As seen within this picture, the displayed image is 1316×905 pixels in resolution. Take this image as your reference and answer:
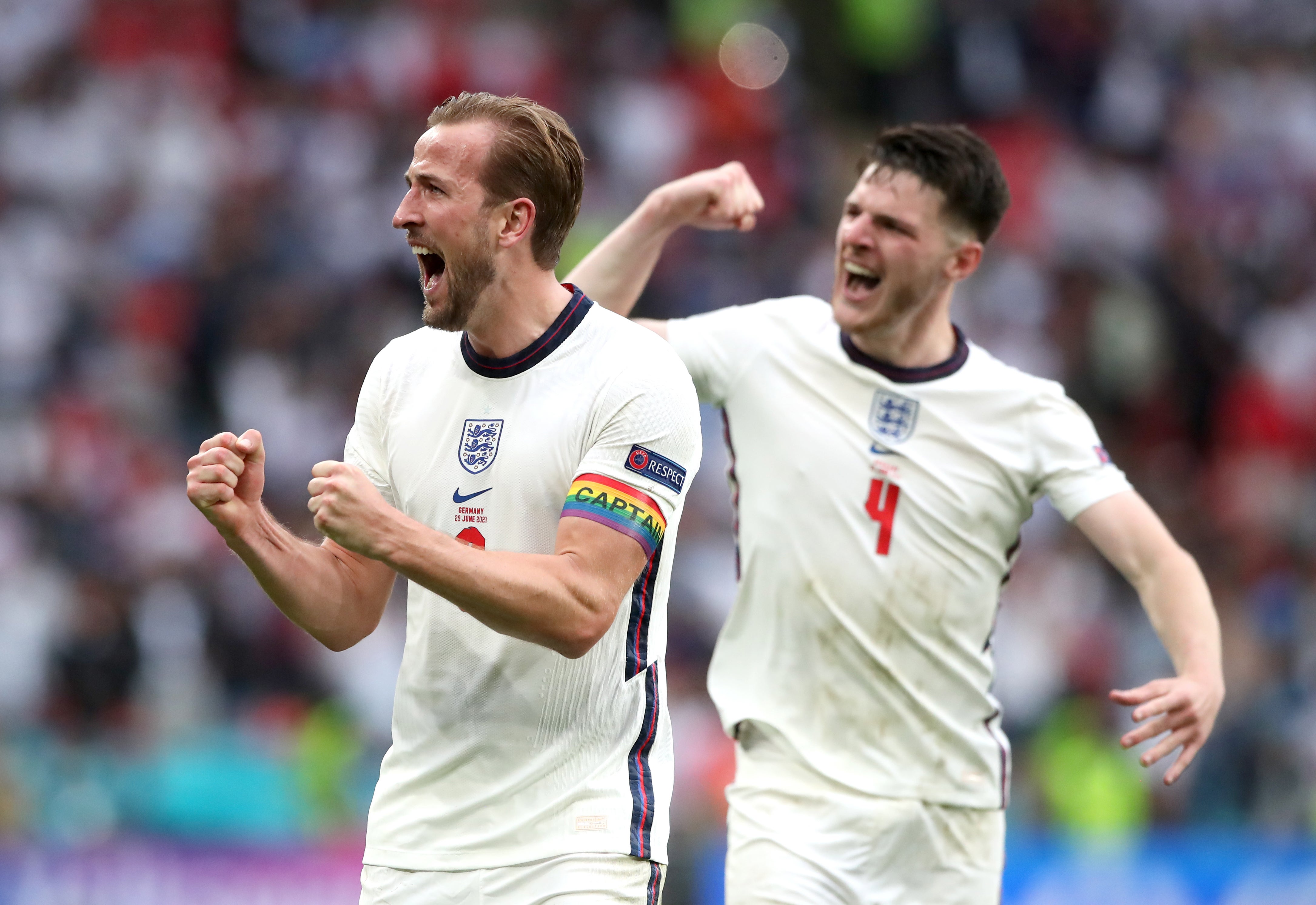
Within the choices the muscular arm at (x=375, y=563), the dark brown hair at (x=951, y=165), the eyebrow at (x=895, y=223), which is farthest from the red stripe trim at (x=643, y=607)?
the dark brown hair at (x=951, y=165)

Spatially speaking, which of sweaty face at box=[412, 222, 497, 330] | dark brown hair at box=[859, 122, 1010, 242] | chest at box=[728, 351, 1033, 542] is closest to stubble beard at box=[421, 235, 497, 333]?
sweaty face at box=[412, 222, 497, 330]

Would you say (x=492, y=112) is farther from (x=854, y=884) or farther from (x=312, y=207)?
(x=312, y=207)

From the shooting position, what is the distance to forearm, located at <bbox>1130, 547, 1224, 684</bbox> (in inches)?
201

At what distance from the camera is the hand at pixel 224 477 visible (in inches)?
157

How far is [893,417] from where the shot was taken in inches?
217

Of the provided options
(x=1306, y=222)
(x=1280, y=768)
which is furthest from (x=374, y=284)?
(x=1306, y=222)

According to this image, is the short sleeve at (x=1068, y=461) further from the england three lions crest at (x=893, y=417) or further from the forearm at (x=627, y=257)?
the forearm at (x=627, y=257)

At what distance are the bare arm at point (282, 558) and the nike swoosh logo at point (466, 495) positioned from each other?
0.36 metres

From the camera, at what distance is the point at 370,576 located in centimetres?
440

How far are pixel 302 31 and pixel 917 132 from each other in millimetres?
9851

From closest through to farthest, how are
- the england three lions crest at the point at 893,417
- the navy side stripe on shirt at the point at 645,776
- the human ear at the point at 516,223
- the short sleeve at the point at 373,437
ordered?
the navy side stripe on shirt at the point at 645,776
the human ear at the point at 516,223
the short sleeve at the point at 373,437
the england three lions crest at the point at 893,417

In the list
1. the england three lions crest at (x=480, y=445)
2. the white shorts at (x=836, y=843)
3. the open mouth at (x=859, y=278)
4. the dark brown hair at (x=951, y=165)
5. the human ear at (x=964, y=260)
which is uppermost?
the dark brown hair at (x=951, y=165)

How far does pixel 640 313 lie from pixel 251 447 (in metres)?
8.79

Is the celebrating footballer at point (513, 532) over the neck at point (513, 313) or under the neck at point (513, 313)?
under
